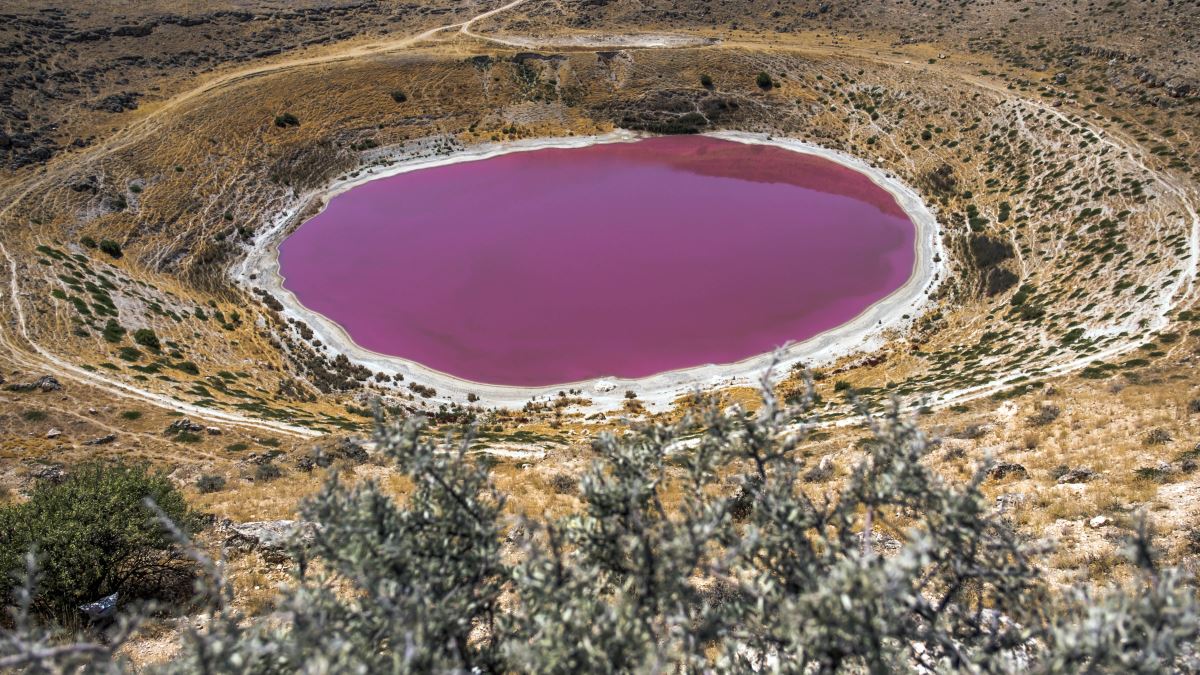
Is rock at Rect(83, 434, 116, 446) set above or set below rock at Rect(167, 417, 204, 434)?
below

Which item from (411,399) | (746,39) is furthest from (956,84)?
(411,399)

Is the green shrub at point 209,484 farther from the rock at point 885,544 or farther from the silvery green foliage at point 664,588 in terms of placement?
the rock at point 885,544

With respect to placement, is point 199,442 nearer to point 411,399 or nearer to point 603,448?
point 411,399

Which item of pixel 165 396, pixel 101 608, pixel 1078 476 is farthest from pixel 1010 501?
pixel 165 396

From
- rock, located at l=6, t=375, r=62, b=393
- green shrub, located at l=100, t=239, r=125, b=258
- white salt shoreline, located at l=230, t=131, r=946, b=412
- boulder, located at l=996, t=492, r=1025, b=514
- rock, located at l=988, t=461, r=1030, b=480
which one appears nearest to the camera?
boulder, located at l=996, t=492, r=1025, b=514

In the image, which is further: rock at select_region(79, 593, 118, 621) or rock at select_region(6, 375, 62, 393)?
rock at select_region(6, 375, 62, 393)

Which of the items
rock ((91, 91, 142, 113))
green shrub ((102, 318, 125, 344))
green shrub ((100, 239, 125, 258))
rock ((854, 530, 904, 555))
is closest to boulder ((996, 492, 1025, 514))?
rock ((854, 530, 904, 555))

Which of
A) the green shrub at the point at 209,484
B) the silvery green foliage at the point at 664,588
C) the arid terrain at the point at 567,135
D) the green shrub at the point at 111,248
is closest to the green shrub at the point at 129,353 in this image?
the arid terrain at the point at 567,135

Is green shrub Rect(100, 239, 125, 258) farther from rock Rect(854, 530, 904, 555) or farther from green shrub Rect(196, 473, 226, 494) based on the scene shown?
rock Rect(854, 530, 904, 555)
